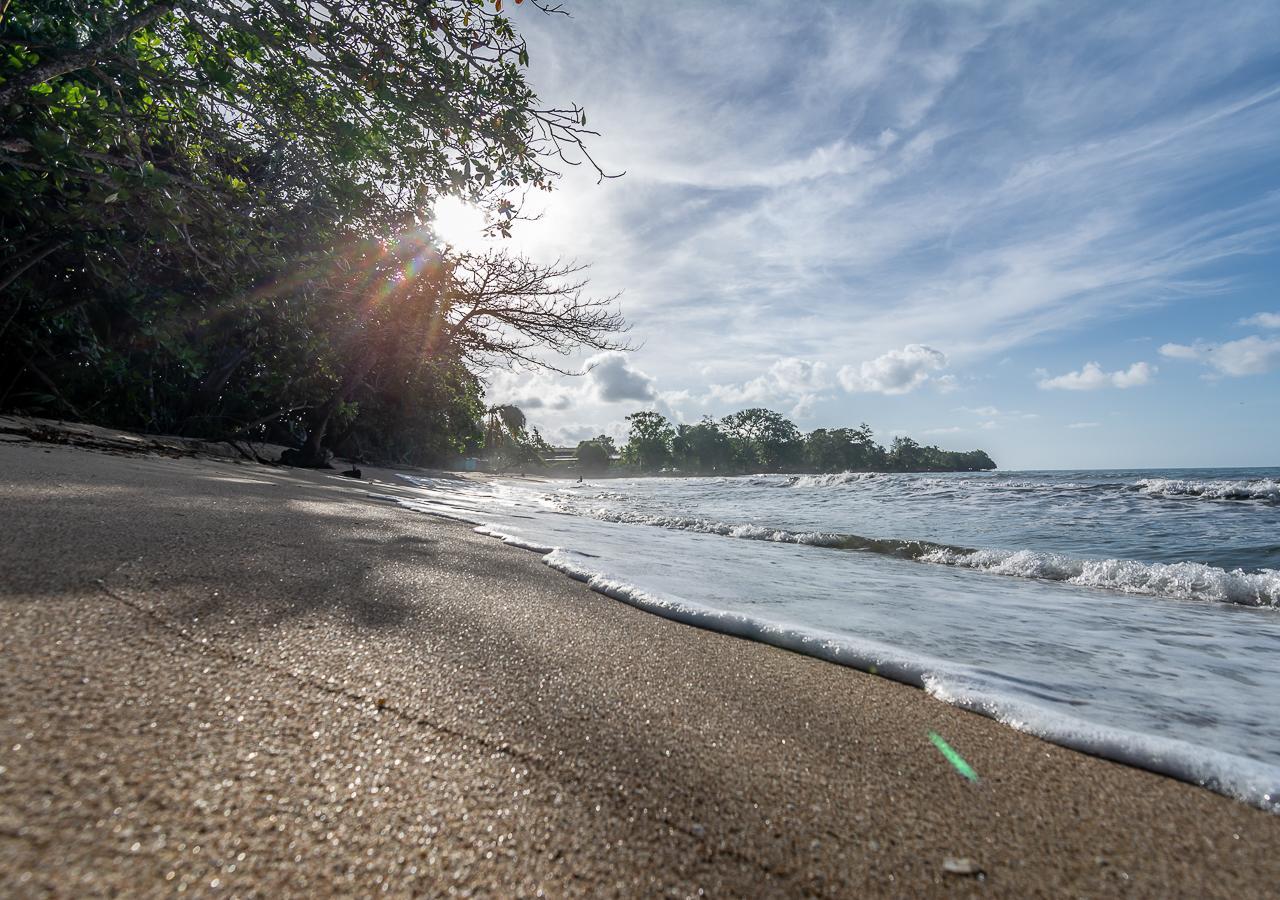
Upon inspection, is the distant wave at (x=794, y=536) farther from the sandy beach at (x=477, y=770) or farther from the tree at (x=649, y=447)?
the tree at (x=649, y=447)

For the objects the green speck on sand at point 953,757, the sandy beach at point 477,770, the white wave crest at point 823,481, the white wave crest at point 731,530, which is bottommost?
the white wave crest at point 731,530

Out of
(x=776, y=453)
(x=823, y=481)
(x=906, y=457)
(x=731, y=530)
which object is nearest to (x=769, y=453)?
(x=776, y=453)

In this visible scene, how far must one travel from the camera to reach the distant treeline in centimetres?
8481

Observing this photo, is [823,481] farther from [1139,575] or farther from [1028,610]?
[1028,610]

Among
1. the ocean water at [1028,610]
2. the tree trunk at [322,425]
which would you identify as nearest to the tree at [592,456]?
the tree trunk at [322,425]

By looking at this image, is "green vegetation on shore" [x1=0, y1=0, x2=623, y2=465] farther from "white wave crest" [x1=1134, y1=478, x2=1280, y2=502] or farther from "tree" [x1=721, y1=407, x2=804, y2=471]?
"tree" [x1=721, y1=407, x2=804, y2=471]

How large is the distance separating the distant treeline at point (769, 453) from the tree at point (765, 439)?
158 millimetres

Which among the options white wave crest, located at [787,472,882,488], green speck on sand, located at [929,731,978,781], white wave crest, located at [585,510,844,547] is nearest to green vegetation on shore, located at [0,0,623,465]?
white wave crest, located at [585,510,844,547]

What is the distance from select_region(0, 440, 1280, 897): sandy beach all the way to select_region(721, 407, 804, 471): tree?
288ft

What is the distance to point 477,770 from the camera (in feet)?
2.97

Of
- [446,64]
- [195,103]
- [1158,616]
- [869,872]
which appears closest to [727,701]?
[869,872]

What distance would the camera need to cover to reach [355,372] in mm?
10875

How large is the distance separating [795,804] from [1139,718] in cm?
137

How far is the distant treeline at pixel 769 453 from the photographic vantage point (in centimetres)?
8481
